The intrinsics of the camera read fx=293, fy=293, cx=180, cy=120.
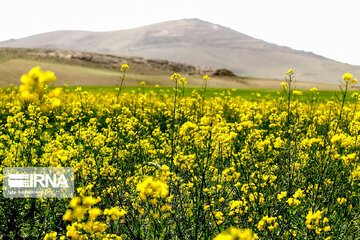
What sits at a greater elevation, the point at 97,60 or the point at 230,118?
the point at 97,60

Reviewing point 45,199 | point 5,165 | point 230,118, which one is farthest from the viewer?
point 230,118

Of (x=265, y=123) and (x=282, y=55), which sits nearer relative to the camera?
(x=265, y=123)

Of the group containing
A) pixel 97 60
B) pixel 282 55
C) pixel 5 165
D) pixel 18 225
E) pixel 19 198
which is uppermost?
pixel 282 55

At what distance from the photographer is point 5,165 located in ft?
11.5

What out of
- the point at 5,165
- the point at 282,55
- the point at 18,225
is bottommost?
the point at 18,225

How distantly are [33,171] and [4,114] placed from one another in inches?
188

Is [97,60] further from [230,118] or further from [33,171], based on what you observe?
[33,171]

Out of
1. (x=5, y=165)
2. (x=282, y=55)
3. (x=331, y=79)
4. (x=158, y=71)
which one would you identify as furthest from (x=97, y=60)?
(x=282, y=55)

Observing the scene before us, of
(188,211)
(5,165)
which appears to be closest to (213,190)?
(188,211)

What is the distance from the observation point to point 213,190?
10.8ft

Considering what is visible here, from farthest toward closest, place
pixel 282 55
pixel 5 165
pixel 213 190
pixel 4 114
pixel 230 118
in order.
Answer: pixel 282 55
pixel 230 118
pixel 4 114
pixel 5 165
pixel 213 190

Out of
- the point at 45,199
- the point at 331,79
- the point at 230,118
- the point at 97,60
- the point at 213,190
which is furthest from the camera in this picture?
the point at 331,79

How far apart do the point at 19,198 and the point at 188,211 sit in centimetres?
179

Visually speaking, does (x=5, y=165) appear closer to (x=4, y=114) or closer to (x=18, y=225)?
(x=18, y=225)
